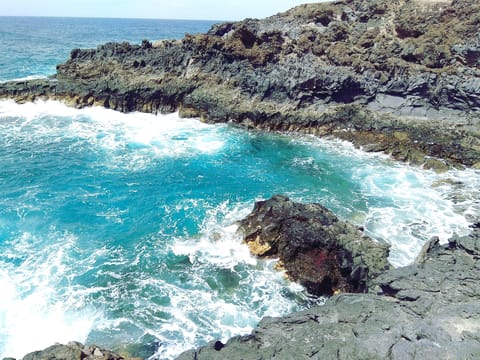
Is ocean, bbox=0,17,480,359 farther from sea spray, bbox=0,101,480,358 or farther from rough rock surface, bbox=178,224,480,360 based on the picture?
rough rock surface, bbox=178,224,480,360

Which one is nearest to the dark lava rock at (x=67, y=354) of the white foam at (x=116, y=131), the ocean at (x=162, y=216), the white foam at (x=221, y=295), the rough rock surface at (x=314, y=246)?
the ocean at (x=162, y=216)

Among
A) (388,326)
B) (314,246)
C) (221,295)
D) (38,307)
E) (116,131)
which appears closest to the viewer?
(388,326)

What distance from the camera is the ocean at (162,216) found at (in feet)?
65.5

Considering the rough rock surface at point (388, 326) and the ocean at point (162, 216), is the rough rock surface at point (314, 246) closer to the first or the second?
the ocean at point (162, 216)

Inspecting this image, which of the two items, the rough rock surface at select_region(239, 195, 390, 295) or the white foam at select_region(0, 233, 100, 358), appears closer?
the white foam at select_region(0, 233, 100, 358)

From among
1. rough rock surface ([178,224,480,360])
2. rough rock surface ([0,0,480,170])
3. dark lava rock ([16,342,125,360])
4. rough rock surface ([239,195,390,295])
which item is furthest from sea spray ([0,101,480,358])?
rough rock surface ([178,224,480,360])

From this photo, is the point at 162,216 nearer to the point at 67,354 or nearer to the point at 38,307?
the point at 38,307

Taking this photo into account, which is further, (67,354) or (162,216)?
(162,216)

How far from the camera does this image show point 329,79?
46.4m

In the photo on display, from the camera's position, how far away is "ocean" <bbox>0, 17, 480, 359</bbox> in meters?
20.0

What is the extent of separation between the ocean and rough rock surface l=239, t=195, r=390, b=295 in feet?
3.45

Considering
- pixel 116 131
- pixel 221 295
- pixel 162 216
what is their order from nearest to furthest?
pixel 221 295
pixel 162 216
pixel 116 131

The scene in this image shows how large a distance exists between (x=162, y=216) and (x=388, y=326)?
19083 millimetres

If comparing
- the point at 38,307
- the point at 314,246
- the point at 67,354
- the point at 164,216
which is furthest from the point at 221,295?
the point at 38,307
